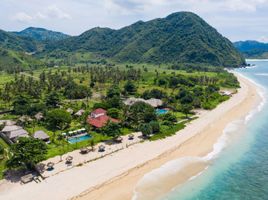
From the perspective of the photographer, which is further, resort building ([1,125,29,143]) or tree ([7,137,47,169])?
resort building ([1,125,29,143])

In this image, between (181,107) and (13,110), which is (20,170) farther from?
(181,107)

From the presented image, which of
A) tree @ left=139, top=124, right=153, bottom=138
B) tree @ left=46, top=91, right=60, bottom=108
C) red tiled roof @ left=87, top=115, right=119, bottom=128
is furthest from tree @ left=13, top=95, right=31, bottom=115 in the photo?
tree @ left=139, top=124, right=153, bottom=138

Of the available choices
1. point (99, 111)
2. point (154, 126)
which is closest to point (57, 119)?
point (99, 111)

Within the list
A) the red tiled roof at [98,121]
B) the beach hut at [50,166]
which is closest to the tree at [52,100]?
the red tiled roof at [98,121]

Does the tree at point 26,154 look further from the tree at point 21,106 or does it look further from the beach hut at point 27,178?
the tree at point 21,106

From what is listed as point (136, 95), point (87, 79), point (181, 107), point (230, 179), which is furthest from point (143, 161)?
point (87, 79)

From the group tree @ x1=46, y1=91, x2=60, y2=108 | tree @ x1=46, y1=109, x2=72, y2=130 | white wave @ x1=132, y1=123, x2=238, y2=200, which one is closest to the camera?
white wave @ x1=132, y1=123, x2=238, y2=200

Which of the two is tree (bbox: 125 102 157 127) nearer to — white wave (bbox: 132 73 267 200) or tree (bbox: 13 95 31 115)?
white wave (bbox: 132 73 267 200)
